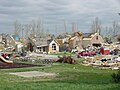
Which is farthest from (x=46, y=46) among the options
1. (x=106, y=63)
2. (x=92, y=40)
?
(x=106, y=63)

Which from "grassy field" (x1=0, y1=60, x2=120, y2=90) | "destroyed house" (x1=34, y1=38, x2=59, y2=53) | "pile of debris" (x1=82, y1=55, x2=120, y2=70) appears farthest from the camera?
"destroyed house" (x1=34, y1=38, x2=59, y2=53)

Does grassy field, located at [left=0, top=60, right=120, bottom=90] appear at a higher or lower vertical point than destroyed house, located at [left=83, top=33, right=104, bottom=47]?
lower

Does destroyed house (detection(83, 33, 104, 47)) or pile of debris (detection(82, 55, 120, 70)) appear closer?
pile of debris (detection(82, 55, 120, 70))

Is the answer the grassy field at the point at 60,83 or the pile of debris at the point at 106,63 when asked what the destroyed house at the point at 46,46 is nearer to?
the pile of debris at the point at 106,63

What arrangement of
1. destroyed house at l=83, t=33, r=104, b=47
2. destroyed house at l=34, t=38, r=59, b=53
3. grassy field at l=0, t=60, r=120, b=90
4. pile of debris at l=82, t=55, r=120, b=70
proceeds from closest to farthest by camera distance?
grassy field at l=0, t=60, r=120, b=90 < pile of debris at l=82, t=55, r=120, b=70 < destroyed house at l=34, t=38, r=59, b=53 < destroyed house at l=83, t=33, r=104, b=47

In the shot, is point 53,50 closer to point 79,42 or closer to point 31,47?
point 31,47

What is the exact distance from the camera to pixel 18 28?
13425cm

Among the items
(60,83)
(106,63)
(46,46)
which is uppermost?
(46,46)

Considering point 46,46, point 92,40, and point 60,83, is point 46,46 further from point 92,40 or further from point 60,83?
point 60,83

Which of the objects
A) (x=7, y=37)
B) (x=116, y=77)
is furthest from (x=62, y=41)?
(x=116, y=77)

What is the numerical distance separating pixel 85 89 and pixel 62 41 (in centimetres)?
7822

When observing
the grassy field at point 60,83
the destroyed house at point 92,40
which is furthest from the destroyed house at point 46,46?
the grassy field at point 60,83

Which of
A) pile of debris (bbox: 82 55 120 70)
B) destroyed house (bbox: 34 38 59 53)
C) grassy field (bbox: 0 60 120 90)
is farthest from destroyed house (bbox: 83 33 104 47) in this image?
grassy field (bbox: 0 60 120 90)

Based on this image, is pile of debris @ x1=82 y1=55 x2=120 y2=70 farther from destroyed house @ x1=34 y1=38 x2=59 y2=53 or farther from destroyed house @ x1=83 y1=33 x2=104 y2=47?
destroyed house @ x1=83 y1=33 x2=104 y2=47
